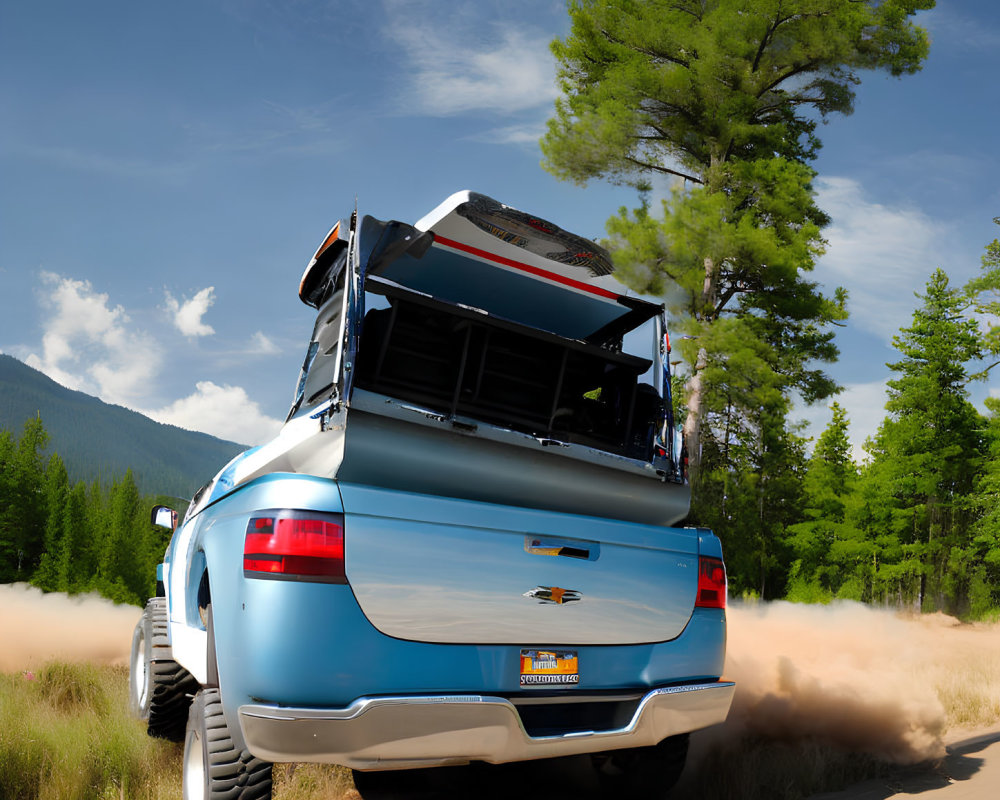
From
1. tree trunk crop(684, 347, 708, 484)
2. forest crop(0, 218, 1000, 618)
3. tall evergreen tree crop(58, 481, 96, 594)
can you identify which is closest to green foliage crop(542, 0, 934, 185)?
tree trunk crop(684, 347, 708, 484)

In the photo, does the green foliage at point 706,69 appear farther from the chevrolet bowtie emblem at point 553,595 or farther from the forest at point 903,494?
the chevrolet bowtie emblem at point 553,595

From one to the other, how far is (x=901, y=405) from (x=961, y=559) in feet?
25.9

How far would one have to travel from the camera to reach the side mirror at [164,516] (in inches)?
234

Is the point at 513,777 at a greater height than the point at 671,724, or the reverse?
the point at 671,724

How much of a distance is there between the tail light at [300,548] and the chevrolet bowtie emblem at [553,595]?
835 millimetres

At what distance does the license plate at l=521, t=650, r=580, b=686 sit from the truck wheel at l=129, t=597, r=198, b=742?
2.49 meters

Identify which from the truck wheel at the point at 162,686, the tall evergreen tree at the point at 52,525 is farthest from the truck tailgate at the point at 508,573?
the tall evergreen tree at the point at 52,525

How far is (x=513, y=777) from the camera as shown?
17.5 feet

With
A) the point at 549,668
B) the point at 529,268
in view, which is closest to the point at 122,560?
the point at 529,268

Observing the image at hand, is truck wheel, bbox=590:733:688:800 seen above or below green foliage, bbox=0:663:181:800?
above

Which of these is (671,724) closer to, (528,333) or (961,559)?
(528,333)

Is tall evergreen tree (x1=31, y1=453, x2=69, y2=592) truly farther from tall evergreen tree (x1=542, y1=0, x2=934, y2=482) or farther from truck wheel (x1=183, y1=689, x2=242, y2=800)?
truck wheel (x1=183, y1=689, x2=242, y2=800)

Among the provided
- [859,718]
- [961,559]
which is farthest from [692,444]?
[961,559]

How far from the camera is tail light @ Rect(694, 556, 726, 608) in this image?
393 centimetres
